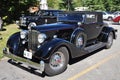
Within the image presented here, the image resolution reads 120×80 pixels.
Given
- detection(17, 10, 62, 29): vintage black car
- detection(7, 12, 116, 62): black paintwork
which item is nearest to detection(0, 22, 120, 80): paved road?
detection(7, 12, 116, 62): black paintwork

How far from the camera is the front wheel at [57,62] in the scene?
5738 millimetres

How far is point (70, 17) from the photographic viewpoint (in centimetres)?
781

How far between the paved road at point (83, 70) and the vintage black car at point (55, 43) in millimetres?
323

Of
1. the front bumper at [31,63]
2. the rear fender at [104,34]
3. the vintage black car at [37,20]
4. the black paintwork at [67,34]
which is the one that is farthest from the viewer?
the vintage black car at [37,20]

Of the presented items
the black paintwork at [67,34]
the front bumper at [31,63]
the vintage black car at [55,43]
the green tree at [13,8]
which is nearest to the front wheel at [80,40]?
the vintage black car at [55,43]

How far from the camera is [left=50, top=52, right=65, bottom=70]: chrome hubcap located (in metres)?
5.87

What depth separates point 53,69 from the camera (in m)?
5.87

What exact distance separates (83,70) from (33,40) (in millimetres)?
1765

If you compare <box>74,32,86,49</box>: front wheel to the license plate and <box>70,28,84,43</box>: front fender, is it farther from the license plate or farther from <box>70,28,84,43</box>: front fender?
the license plate

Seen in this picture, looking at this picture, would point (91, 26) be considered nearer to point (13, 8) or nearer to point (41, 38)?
point (41, 38)

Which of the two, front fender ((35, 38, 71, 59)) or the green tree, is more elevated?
the green tree

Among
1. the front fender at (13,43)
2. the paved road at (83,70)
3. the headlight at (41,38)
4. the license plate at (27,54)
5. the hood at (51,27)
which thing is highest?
the hood at (51,27)

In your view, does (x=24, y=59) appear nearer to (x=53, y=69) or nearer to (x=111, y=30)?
(x=53, y=69)

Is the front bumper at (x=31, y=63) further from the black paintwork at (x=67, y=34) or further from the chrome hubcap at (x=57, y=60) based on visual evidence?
the chrome hubcap at (x=57, y=60)
